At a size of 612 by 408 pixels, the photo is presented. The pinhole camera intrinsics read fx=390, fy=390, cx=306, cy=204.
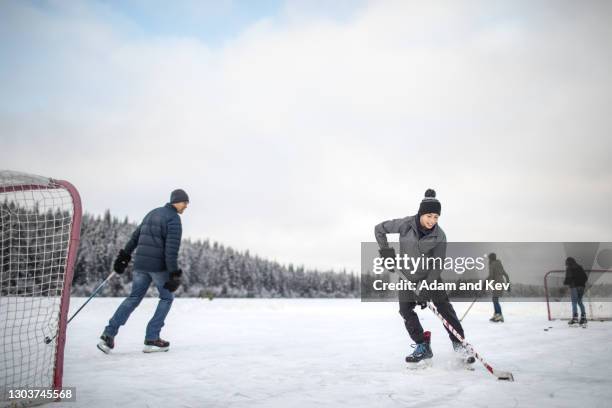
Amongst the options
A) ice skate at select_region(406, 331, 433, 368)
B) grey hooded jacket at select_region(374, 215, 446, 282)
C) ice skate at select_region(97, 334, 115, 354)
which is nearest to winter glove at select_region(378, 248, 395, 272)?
grey hooded jacket at select_region(374, 215, 446, 282)

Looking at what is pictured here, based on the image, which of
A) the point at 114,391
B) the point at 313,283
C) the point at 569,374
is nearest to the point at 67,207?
the point at 114,391

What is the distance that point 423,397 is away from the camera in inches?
116

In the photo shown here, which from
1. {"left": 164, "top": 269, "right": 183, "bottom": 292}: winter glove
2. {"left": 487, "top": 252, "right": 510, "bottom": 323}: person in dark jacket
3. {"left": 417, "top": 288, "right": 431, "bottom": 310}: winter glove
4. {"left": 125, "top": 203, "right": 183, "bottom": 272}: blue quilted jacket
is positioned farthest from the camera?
{"left": 487, "top": 252, "right": 510, "bottom": 323}: person in dark jacket

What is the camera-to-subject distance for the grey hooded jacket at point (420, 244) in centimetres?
441

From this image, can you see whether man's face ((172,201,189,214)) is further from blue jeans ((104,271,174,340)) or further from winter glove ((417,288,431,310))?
winter glove ((417,288,431,310))

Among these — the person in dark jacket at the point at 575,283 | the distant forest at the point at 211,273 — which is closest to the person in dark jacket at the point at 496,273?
the person in dark jacket at the point at 575,283

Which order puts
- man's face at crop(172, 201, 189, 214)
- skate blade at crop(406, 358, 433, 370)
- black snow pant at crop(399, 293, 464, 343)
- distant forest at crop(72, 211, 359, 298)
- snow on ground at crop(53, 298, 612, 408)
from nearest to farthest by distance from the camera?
snow on ground at crop(53, 298, 612, 408) < skate blade at crop(406, 358, 433, 370) < black snow pant at crop(399, 293, 464, 343) < man's face at crop(172, 201, 189, 214) < distant forest at crop(72, 211, 359, 298)

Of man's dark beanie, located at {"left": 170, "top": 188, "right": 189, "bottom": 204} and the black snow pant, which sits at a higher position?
man's dark beanie, located at {"left": 170, "top": 188, "right": 189, "bottom": 204}

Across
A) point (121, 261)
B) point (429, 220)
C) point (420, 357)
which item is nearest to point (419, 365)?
point (420, 357)

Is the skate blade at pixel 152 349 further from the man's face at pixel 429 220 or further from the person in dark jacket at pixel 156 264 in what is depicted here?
the man's face at pixel 429 220

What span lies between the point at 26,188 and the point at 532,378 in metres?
5.15

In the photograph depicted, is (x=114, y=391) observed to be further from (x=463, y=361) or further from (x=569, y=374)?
(x=569, y=374)

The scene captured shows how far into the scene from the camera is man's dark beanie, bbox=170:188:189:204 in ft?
18.4

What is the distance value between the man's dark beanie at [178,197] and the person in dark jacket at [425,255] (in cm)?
293
